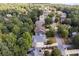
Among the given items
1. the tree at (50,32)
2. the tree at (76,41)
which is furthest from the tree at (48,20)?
the tree at (76,41)

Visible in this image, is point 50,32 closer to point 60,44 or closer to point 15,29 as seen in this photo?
point 60,44

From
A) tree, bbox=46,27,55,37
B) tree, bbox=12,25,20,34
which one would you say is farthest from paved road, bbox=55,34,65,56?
tree, bbox=12,25,20,34

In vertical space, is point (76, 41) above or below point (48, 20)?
below

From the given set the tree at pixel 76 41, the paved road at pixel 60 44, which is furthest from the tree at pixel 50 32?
the tree at pixel 76 41

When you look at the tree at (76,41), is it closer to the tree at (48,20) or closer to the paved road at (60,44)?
the paved road at (60,44)

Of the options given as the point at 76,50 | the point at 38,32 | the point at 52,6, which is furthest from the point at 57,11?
the point at 76,50

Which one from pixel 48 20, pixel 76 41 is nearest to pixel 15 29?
pixel 48 20

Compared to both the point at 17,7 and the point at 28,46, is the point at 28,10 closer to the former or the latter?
the point at 17,7

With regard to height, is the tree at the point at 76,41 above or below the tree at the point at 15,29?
below

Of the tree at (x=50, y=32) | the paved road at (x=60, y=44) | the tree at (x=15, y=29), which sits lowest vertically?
the paved road at (x=60, y=44)

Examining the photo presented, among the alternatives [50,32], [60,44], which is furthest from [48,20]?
[60,44]

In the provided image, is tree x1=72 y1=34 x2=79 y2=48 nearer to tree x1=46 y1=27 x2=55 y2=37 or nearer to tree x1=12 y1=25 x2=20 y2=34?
tree x1=46 y1=27 x2=55 y2=37
